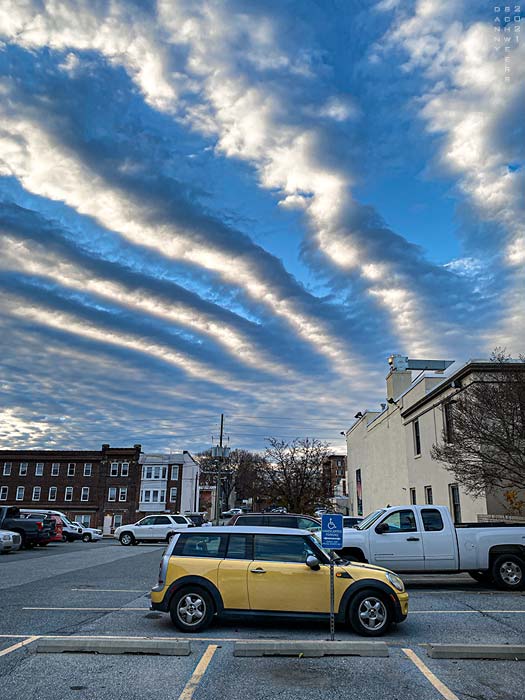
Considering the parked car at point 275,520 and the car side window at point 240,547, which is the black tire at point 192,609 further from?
the parked car at point 275,520

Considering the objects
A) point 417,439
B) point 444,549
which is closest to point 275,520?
point 444,549

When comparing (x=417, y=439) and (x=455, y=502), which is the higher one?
(x=417, y=439)

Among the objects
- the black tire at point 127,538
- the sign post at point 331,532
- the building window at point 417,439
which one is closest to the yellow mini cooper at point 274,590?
the sign post at point 331,532

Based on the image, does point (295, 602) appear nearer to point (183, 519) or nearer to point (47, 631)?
point (47, 631)

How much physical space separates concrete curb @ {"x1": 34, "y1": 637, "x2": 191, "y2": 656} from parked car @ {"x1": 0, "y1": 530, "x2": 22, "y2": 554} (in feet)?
59.6

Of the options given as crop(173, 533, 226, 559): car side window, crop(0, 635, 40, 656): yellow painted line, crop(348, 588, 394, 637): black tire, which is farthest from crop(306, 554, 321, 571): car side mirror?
crop(0, 635, 40, 656): yellow painted line

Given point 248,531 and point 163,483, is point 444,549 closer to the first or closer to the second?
point 248,531

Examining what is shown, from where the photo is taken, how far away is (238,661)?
6.95m

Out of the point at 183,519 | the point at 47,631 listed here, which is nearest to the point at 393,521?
the point at 47,631

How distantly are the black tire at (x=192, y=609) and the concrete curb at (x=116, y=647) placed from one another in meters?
1.09

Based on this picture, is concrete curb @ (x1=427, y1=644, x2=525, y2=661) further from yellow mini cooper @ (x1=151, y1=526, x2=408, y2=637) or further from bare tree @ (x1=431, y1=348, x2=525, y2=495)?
bare tree @ (x1=431, y1=348, x2=525, y2=495)

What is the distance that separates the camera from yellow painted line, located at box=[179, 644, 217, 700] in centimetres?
584

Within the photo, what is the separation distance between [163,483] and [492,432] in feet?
173

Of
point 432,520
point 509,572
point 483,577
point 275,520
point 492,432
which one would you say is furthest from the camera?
point 492,432
